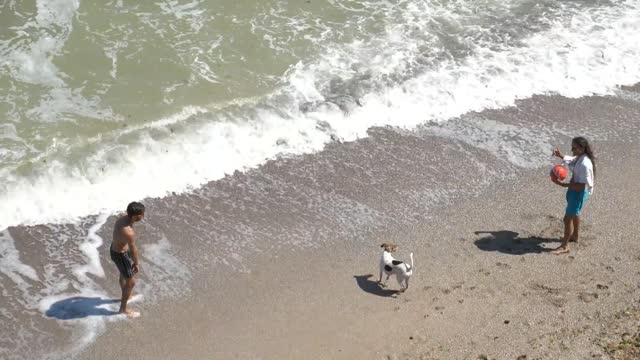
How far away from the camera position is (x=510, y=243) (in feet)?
30.7

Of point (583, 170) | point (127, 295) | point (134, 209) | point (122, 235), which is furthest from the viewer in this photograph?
point (583, 170)

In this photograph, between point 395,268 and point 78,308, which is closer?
point 78,308

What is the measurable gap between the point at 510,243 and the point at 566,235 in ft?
2.17

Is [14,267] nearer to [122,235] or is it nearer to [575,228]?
[122,235]

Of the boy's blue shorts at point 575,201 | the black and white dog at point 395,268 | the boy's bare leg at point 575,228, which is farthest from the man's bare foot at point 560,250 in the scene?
the black and white dog at point 395,268

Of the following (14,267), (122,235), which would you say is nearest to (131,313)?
(122,235)

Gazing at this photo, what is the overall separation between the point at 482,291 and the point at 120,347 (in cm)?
391

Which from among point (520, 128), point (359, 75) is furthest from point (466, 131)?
point (359, 75)

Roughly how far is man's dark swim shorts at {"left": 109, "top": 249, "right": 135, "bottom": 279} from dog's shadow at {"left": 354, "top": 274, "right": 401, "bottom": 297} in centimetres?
250

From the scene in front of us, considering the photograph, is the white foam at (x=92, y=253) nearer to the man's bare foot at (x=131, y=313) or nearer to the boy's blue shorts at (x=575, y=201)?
the man's bare foot at (x=131, y=313)

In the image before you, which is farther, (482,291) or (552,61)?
(552,61)

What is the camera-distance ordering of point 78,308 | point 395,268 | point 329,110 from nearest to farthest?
1. point 78,308
2. point 395,268
3. point 329,110

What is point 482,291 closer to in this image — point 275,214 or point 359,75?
point 275,214

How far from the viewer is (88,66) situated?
1244cm
